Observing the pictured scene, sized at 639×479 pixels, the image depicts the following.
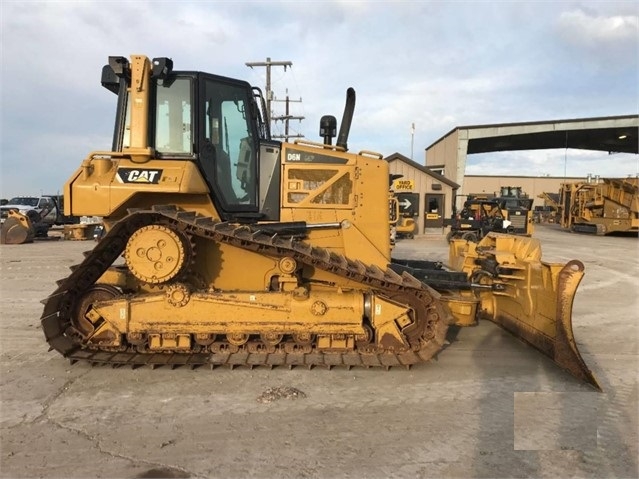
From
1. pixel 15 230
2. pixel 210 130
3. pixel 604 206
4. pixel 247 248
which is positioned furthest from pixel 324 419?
pixel 604 206

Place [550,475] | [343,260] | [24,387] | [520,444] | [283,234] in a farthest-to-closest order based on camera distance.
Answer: [283,234], [343,260], [24,387], [520,444], [550,475]

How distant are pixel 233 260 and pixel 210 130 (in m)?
1.53

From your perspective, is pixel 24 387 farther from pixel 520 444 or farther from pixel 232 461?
pixel 520 444

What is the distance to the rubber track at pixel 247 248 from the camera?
472 cm

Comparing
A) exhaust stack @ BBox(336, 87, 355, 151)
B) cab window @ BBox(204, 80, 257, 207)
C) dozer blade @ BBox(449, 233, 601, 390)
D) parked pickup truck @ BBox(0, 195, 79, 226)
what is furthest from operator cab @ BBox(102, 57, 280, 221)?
parked pickup truck @ BBox(0, 195, 79, 226)

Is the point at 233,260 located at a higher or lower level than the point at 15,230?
higher

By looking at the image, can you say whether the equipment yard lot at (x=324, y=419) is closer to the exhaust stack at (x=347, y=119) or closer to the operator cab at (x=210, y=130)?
the operator cab at (x=210, y=130)

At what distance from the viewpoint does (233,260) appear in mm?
5289

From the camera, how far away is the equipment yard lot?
3219 millimetres

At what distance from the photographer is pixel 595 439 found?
3.62m

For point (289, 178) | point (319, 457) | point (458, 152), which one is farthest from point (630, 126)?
point (319, 457)

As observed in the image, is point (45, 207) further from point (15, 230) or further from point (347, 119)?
point (347, 119)

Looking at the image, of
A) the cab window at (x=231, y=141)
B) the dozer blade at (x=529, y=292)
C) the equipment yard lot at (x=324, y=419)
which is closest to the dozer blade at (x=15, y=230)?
the equipment yard lot at (x=324, y=419)

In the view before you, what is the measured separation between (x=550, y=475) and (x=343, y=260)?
264 centimetres
